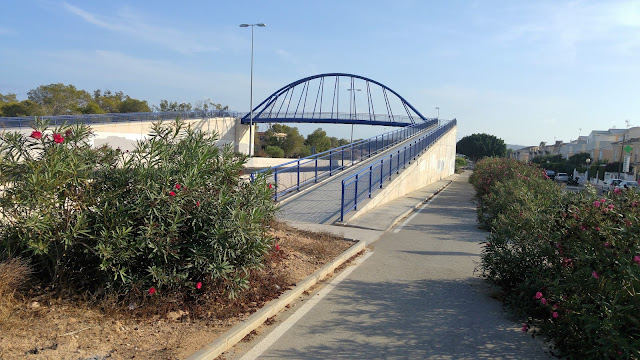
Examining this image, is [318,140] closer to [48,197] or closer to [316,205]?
[316,205]

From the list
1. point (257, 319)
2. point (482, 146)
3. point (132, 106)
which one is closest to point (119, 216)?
point (257, 319)

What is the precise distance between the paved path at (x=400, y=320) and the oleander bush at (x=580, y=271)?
330mm

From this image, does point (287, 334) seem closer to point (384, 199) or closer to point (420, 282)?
point (420, 282)

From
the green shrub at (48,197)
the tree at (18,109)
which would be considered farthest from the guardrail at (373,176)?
the tree at (18,109)

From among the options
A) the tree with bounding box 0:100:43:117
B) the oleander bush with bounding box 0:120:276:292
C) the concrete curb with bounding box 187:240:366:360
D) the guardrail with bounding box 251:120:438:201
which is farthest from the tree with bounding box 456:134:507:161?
the oleander bush with bounding box 0:120:276:292

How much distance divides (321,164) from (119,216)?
15.5m

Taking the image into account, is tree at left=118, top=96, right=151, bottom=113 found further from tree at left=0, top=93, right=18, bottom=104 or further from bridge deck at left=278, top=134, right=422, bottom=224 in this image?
bridge deck at left=278, top=134, right=422, bottom=224

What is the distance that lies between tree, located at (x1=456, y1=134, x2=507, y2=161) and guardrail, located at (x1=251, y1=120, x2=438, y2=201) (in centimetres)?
8616

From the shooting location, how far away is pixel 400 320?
16.9ft

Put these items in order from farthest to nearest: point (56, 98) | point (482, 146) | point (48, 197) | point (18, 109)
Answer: point (482, 146) → point (56, 98) → point (18, 109) → point (48, 197)

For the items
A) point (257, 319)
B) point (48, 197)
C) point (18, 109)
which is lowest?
point (257, 319)

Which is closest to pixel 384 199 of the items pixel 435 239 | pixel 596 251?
pixel 435 239

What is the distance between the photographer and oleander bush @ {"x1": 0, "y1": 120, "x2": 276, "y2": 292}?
426cm

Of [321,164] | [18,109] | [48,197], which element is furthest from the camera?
[18,109]
